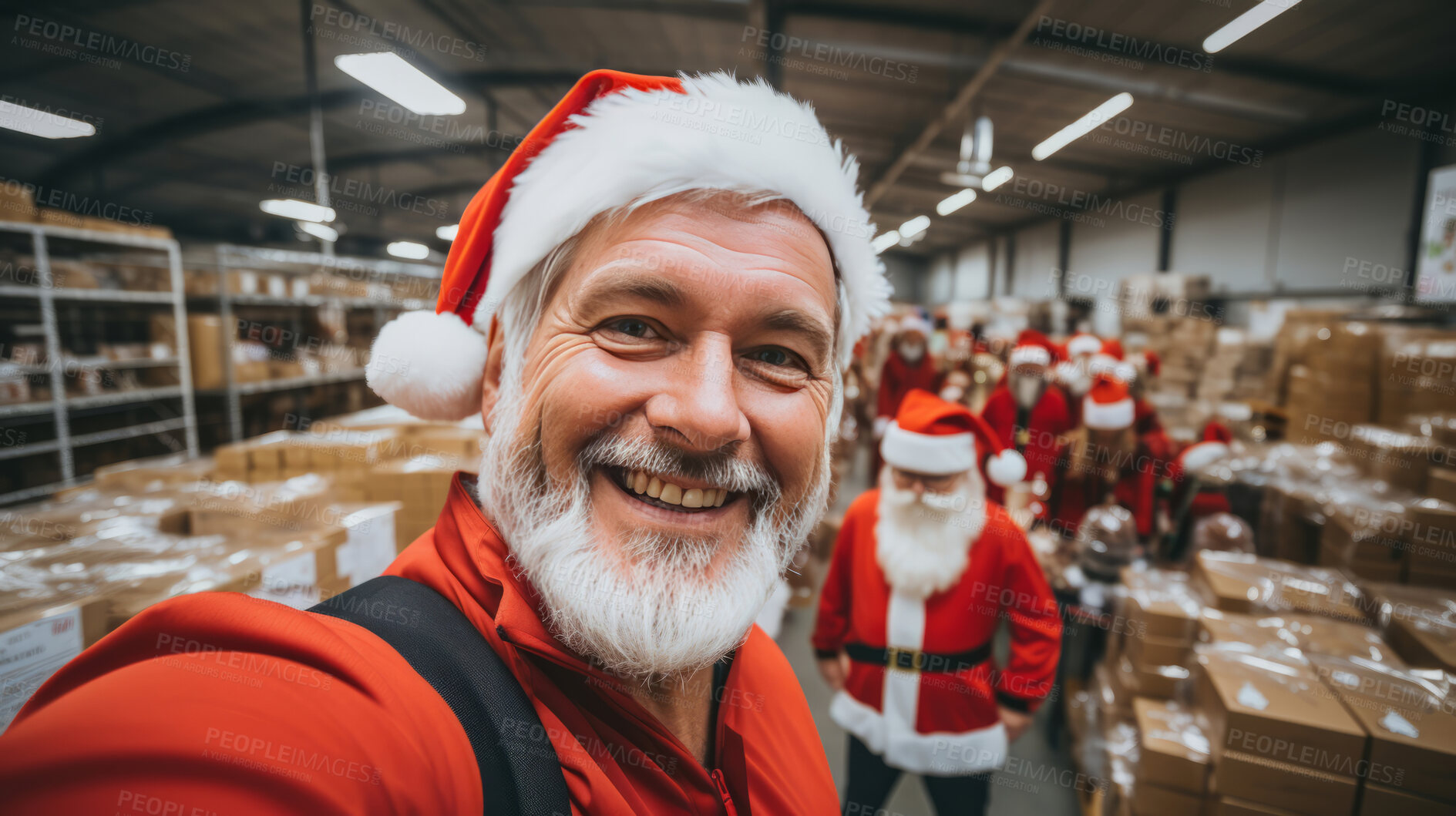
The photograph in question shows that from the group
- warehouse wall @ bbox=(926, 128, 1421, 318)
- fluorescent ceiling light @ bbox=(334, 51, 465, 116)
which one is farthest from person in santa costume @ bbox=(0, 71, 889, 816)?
warehouse wall @ bbox=(926, 128, 1421, 318)

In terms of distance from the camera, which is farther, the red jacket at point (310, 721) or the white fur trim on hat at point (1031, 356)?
the white fur trim on hat at point (1031, 356)

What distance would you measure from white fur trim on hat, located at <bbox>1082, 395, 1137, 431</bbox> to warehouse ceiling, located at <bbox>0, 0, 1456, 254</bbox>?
138 inches

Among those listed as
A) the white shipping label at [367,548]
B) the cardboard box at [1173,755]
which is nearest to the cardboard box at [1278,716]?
the cardboard box at [1173,755]

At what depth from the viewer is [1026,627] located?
6.61 feet

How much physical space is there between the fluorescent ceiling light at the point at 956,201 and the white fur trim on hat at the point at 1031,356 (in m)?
7.45

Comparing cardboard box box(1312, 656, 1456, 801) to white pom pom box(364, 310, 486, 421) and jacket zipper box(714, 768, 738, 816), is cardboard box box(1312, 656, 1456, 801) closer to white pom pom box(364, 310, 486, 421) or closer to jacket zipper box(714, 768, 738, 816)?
jacket zipper box(714, 768, 738, 816)

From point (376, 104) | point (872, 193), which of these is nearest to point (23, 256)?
point (376, 104)

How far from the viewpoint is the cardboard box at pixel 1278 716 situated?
4.75 feet

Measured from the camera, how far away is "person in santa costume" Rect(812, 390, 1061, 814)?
6.58ft

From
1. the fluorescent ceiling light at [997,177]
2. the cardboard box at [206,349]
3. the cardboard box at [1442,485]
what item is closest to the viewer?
the cardboard box at [1442,485]

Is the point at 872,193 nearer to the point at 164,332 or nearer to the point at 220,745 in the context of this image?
the point at 164,332

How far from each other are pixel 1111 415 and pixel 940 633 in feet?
9.02

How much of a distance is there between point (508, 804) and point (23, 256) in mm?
5361

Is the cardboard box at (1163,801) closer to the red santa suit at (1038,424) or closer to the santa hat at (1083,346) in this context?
the red santa suit at (1038,424)
